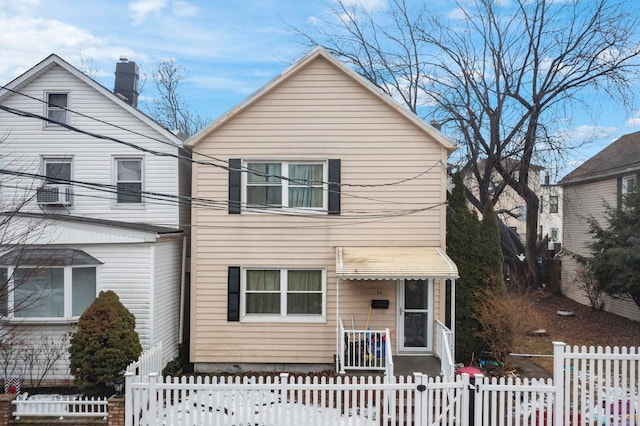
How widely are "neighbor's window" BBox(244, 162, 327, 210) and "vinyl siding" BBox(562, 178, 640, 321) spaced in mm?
12442

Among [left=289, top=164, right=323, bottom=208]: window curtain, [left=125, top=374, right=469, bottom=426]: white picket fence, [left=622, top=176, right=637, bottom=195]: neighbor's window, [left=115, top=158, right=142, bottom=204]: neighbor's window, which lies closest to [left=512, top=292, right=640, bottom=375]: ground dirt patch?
[left=622, top=176, right=637, bottom=195]: neighbor's window

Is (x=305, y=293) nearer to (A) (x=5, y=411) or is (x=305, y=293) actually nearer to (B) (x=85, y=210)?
(B) (x=85, y=210)

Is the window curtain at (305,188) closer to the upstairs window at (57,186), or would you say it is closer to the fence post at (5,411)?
the upstairs window at (57,186)

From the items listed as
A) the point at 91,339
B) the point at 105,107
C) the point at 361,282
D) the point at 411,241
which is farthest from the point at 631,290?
the point at 105,107

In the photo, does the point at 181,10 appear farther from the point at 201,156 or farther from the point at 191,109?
the point at 191,109

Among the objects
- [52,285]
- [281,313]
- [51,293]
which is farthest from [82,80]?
[281,313]

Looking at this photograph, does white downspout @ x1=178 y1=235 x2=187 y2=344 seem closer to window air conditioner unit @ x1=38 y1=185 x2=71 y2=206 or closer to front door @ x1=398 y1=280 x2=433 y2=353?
window air conditioner unit @ x1=38 y1=185 x2=71 y2=206

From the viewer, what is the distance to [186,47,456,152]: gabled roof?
11.2 metres

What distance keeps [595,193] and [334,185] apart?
1472cm

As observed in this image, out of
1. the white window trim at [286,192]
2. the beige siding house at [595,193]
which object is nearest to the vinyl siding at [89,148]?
the white window trim at [286,192]

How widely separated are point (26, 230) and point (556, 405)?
35.3 ft

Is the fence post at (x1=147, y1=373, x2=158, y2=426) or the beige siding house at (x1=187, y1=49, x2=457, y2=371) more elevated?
the beige siding house at (x1=187, y1=49, x2=457, y2=371)

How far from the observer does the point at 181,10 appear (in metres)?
11.5

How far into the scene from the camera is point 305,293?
11.4m
